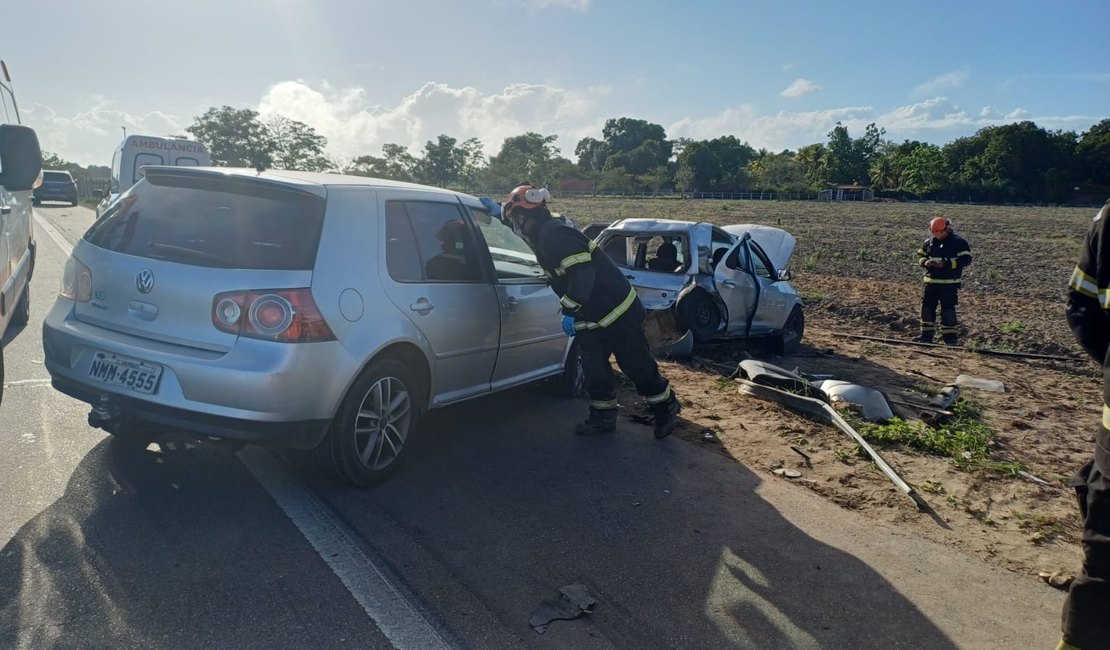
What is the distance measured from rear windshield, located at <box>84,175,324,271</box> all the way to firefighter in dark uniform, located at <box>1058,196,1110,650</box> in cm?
335

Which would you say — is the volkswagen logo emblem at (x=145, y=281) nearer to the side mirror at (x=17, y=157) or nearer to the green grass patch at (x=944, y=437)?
the side mirror at (x=17, y=157)

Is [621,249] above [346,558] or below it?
above

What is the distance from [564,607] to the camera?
10.4 ft

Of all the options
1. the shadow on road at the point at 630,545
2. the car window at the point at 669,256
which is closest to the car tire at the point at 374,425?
the shadow on road at the point at 630,545

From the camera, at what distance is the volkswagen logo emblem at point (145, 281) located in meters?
3.81

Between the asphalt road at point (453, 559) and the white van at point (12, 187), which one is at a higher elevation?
the white van at point (12, 187)

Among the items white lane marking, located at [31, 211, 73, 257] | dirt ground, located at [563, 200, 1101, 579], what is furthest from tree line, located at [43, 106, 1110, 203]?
dirt ground, located at [563, 200, 1101, 579]

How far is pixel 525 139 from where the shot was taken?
107 meters

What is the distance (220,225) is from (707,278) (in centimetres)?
594

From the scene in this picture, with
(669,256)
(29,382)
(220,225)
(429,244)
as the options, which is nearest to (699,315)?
(669,256)

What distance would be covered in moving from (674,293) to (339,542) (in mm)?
5813

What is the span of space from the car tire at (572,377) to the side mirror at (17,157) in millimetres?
3922

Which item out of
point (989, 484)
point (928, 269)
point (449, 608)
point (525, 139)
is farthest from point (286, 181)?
point (525, 139)

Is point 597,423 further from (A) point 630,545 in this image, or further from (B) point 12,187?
(B) point 12,187
